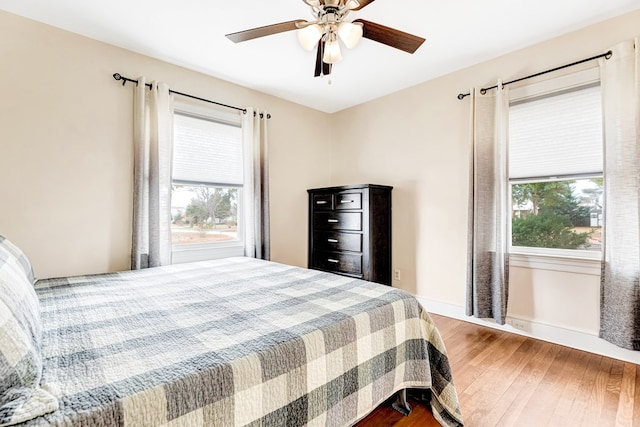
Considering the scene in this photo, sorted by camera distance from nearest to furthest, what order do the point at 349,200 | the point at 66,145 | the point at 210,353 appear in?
the point at 210,353 < the point at 66,145 < the point at 349,200

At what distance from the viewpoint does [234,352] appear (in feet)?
3.29

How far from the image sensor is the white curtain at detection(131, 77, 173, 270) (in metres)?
2.52

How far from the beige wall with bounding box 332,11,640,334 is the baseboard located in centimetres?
5

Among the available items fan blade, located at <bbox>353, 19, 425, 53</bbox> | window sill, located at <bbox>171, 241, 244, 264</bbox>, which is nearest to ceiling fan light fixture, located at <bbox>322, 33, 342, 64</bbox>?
fan blade, located at <bbox>353, 19, 425, 53</bbox>

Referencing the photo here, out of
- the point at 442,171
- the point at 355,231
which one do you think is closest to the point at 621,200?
the point at 442,171

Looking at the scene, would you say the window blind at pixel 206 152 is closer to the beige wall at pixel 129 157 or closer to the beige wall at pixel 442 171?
the beige wall at pixel 129 157

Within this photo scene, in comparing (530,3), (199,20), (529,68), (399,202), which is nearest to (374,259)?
(399,202)

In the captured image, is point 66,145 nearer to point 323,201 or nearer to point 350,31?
point 350,31

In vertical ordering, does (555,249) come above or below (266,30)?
below

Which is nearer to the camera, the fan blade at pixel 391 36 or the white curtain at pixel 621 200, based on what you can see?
the fan blade at pixel 391 36

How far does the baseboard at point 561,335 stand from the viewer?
213 cm

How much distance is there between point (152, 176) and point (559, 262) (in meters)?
3.49

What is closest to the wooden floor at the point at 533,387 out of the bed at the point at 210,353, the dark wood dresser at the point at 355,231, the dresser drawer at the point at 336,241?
the bed at the point at 210,353

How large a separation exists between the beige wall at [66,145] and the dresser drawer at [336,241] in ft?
6.76
